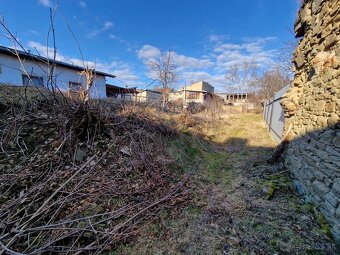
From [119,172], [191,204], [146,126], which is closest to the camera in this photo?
[191,204]

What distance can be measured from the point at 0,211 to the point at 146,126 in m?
3.78

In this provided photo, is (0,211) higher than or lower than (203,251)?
higher

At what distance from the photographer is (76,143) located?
3.98 metres

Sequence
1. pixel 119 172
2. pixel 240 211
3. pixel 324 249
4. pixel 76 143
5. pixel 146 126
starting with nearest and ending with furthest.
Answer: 1. pixel 324 249
2. pixel 240 211
3. pixel 119 172
4. pixel 76 143
5. pixel 146 126

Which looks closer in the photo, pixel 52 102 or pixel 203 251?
pixel 203 251

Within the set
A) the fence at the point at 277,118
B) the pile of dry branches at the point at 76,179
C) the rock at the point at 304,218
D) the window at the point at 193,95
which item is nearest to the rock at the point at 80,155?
the pile of dry branches at the point at 76,179

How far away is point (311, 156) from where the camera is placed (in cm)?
327

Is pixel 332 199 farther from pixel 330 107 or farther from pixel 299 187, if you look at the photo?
pixel 330 107

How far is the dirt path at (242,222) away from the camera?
239cm

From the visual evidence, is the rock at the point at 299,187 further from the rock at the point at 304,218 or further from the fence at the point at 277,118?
the fence at the point at 277,118

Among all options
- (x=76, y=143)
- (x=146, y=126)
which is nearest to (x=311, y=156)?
(x=146, y=126)

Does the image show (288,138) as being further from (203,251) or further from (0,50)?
(0,50)

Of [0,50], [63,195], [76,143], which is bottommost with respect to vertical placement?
[63,195]

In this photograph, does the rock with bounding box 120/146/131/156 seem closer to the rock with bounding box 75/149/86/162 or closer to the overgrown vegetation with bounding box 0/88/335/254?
the overgrown vegetation with bounding box 0/88/335/254
